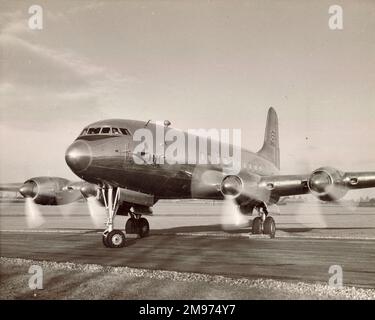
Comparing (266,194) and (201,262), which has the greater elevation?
(266,194)

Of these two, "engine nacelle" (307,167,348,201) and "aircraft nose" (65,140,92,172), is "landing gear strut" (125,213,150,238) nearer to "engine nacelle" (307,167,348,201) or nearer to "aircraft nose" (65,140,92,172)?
"aircraft nose" (65,140,92,172)

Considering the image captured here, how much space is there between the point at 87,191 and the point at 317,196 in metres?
10.5

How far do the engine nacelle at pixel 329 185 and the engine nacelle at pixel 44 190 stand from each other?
12356 mm

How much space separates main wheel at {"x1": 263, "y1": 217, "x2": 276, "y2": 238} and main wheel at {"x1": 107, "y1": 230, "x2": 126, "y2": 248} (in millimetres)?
8428

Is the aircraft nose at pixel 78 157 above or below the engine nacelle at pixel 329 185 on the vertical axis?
above

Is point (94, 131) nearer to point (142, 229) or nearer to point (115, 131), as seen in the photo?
point (115, 131)

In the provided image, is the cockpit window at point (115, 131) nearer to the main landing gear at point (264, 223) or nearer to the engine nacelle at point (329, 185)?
the engine nacelle at point (329, 185)

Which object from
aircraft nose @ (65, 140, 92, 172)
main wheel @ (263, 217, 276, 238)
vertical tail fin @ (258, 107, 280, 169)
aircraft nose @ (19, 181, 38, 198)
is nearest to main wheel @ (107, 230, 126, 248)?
aircraft nose @ (65, 140, 92, 172)

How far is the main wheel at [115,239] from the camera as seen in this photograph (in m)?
15.2

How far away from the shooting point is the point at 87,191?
63.8 feet

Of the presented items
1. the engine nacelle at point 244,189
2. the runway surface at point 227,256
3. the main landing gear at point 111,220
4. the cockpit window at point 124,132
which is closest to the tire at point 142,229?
the runway surface at point 227,256
